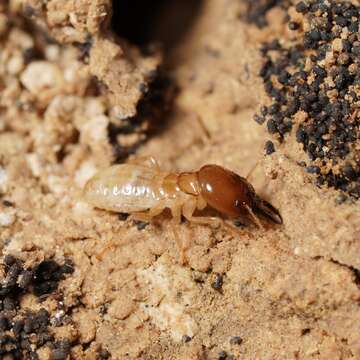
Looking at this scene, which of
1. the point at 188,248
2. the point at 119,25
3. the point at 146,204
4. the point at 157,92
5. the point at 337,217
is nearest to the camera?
the point at 337,217

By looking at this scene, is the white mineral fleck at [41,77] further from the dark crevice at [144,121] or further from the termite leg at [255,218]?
the termite leg at [255,218]

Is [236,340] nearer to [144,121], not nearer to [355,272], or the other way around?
[355,272]

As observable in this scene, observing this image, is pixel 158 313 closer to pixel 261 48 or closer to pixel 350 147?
pixel 350 147

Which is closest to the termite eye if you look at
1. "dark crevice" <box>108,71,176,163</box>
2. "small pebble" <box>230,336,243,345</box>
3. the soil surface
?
the soil surface

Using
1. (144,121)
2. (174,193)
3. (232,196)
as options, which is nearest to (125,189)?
(174,193)

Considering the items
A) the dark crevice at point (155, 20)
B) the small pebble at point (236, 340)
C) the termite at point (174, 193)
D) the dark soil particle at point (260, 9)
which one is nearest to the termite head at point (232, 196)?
the termite at point (174, 193)

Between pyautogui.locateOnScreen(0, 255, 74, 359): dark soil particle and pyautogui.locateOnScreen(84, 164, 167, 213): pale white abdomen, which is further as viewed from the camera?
pyautogui.locateOnScreen(84, 164, 167, 213): pale white abdomen

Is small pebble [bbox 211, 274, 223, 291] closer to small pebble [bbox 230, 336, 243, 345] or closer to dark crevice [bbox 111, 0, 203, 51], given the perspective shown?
small pebble [bbox 230, 336, 243, 345]

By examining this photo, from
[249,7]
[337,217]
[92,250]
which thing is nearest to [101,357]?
[92,250]
